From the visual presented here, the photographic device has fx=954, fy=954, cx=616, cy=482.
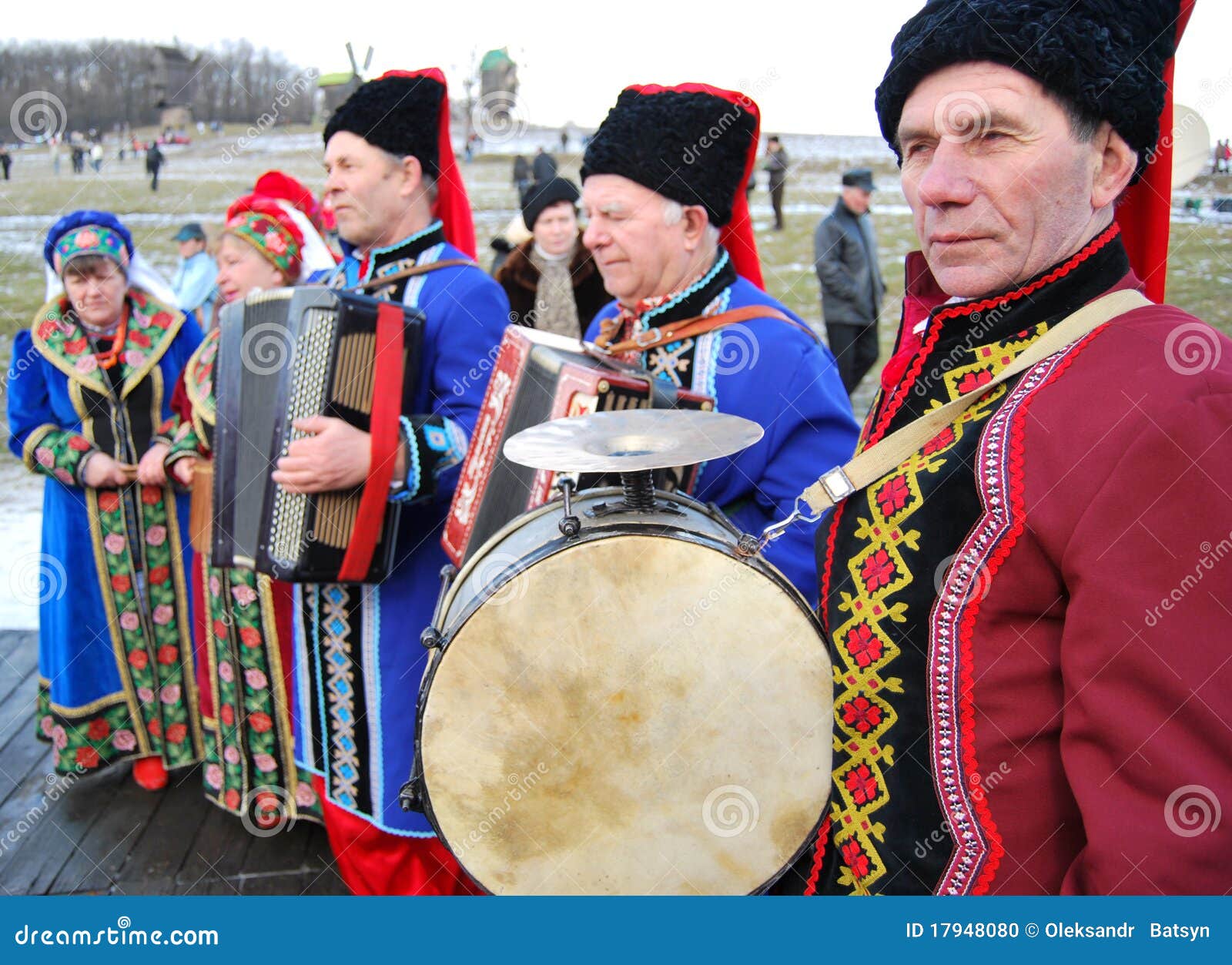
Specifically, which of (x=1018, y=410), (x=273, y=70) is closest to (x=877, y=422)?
(x=1018, y=410)

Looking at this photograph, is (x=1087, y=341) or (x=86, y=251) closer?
(x=1087, y=341)

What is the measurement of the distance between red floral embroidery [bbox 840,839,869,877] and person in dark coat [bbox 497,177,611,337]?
366 cm

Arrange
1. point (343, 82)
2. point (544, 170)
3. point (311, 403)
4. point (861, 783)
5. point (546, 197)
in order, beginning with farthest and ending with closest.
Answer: point (544, 170) < point (343, 82) < point (546, 197) < point (311, 403) < point (861, 783)

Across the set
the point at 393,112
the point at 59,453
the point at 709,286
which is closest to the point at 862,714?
the point at 709,286

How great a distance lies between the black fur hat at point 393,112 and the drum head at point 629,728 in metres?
1.73

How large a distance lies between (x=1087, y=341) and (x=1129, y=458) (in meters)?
0.18

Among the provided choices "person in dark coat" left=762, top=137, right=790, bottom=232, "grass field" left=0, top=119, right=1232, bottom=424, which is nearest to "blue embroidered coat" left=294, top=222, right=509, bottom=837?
"grass field" left=0, top=119, right=1232, bottom=424

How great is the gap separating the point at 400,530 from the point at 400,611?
22 centimetres

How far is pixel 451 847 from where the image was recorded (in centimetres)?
150

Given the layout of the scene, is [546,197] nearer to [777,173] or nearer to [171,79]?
[777,173]

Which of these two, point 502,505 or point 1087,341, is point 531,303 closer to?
point 502,505

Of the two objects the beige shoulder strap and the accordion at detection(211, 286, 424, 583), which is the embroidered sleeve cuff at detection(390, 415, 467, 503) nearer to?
the accordion at detection(211, 286, 424, 583)

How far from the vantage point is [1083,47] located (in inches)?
42.3

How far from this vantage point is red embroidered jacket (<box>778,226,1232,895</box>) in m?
0.95
